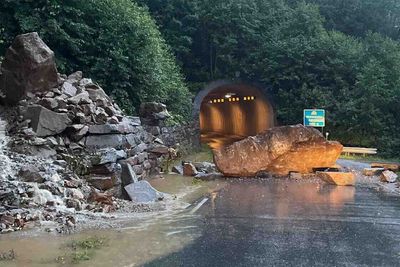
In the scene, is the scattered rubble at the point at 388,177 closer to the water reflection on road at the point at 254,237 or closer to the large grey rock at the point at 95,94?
the water reflection on road at the point at 254,237

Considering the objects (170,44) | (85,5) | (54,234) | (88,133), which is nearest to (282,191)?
(88,133)

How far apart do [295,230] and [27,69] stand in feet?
24.3

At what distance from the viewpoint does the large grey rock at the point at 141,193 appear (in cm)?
860

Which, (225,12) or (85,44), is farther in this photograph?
(225,12)

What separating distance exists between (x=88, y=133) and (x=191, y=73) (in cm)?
1495

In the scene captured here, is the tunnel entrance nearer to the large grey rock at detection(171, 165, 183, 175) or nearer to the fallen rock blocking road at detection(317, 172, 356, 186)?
the large grey rock at detection(171, 165, 183, 175)

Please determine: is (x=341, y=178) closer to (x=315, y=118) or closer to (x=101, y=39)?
(x=315, y=118)

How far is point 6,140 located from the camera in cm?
874

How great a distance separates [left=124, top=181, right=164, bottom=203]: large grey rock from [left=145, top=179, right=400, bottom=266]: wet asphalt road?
1202mm

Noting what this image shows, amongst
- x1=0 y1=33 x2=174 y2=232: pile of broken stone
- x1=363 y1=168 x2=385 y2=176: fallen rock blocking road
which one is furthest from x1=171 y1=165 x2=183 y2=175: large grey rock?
x1=363 y1=168 x2=385 y2=176: fallen rock blocking road

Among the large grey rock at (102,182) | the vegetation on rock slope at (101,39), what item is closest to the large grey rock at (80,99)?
the large grey rock at (102,182)

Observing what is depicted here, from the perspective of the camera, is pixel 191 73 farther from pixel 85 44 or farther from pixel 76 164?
pixel 76 164

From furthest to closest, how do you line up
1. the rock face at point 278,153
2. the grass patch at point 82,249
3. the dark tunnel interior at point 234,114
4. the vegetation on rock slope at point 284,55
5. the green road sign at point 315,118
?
the dark tunnel interior at point 234,114
the vegetation on rock slope at point 284,55
the green road sign at point 315,118
the rock face at point 278,153
the grass patch at point 82,249

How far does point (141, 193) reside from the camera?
880 centimetres
